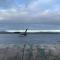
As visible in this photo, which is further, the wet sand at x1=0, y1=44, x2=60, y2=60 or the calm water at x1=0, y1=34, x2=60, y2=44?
the calm water at x1=0, y1=34, x2=60, y2=44

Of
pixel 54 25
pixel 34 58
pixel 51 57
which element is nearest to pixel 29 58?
pixel 34 58

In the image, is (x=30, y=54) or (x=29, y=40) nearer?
(x=30, y=54)

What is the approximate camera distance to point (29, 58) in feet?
29.6

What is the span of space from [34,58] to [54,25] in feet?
139

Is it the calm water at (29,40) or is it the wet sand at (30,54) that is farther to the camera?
the calm water at (29,40)

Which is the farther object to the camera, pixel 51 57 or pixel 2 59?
pixel 2 59

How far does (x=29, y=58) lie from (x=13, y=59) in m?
1.27

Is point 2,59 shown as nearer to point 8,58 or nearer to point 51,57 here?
point 8,58

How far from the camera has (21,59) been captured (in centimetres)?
969

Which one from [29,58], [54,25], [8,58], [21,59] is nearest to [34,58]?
[29,58]

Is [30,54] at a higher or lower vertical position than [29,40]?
lower

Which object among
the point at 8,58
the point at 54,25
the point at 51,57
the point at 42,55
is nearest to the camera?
the point at 42,55

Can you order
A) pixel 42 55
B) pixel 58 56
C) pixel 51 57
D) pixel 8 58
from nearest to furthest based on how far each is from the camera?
pixel 42 55 < pixel 51 57 < pixel 58 56 < pixel 8 58

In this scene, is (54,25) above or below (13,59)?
above
